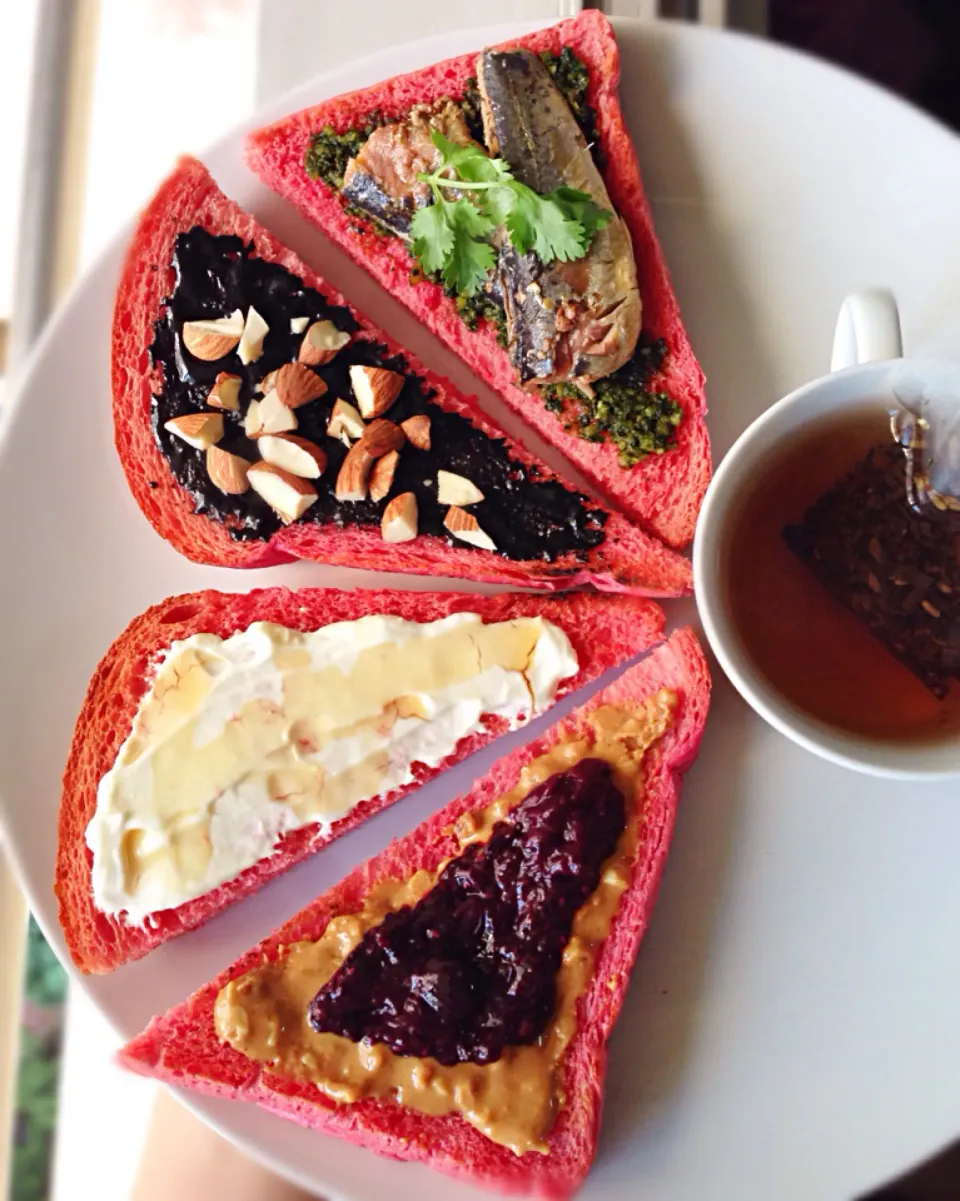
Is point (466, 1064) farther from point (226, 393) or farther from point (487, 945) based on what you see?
point (226, 393)

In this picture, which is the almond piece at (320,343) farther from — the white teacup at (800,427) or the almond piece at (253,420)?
the white teacup at (800,427)

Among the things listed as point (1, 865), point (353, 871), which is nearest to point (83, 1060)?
point (1, 865)

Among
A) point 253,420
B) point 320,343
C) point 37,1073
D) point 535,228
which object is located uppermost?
point 535,228

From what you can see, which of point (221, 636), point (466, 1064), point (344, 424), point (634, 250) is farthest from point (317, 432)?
point (466, 1064)

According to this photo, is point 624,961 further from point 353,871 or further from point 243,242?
point 243,242

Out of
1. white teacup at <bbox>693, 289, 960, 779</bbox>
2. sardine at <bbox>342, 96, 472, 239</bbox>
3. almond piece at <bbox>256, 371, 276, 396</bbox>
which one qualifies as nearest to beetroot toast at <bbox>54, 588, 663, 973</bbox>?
white teacup at <bbox>693, 289, 960, 779</bbox>

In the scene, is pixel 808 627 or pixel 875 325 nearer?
pixel 875 325

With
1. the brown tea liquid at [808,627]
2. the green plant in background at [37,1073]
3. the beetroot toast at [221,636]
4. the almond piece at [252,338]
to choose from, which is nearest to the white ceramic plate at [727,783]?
the beetroot toast at [221,636]
